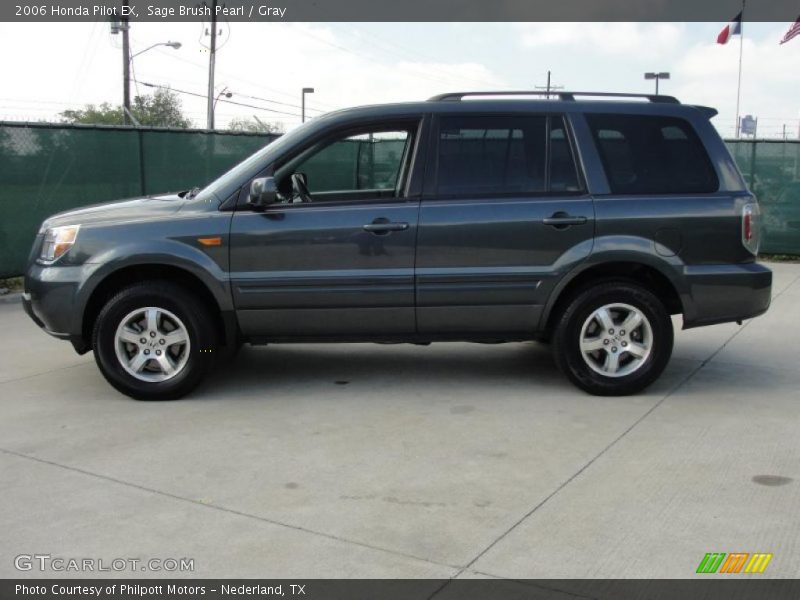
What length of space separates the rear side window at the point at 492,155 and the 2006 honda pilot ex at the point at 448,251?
0.4 inches

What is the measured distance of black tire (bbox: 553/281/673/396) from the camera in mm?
5715

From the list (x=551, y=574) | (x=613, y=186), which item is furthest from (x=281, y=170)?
(x=551, y=574)

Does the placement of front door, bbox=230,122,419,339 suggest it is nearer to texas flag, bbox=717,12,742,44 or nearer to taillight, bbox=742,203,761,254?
taillight, bbox=742,203,761,254

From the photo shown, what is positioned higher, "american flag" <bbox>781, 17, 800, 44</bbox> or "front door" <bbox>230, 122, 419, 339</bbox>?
"american flag" <bbox>781, 17, 800, 44</bbox>

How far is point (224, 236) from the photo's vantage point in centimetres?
562

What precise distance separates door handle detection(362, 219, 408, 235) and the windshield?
768 mm

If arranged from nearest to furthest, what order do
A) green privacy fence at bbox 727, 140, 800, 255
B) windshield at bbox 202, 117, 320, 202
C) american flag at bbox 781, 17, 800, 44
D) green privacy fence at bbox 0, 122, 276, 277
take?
windshield at bbox 202, 117, 320, 202 → green privacy fence at bbox 0, 122, 276, 277 → green privacy fence at bbox 727, 140, 800, 255 → american flag at bbox 781, 17, 800, 44

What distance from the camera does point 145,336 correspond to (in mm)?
5684

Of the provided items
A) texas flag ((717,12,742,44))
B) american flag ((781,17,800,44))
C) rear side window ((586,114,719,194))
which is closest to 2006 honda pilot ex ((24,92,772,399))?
rear side window ((586,114,719,194))

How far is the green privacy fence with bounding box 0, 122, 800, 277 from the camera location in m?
10.2

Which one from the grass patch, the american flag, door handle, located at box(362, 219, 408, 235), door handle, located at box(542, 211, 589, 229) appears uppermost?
the american flag
